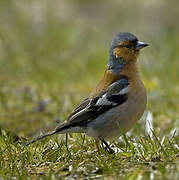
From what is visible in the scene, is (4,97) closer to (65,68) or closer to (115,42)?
(65,68)

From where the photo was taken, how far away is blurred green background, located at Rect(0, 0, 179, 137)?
316 inches

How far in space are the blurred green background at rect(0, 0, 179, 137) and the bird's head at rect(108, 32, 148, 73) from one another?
137 centimetres

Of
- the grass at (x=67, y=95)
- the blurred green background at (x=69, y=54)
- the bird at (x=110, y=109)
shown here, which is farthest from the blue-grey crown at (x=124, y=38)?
the blurred green background at (x=69, y=54)

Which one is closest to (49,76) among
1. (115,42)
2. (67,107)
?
(67,107)

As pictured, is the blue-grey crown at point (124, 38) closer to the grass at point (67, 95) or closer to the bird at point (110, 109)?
the bird at point (110, 109)

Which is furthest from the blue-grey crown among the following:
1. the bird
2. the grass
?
the grass

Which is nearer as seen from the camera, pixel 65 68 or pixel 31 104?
pixel 31 104

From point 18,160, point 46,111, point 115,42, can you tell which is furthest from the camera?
point 46,111

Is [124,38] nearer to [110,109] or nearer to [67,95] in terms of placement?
[110,109]

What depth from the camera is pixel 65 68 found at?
9992 mm

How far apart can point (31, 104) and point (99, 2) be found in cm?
815

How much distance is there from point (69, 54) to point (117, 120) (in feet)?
18.0

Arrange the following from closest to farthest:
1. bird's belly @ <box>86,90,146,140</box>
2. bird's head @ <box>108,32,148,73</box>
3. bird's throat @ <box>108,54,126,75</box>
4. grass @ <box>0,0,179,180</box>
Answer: grass @ <box>0,0,179,180</box>
bird's belly @ <box>86,90,146,140</box>
bird's throat @ <box>108,54,126,75</box>
bird's head @ <box>108,32,148,73</box>

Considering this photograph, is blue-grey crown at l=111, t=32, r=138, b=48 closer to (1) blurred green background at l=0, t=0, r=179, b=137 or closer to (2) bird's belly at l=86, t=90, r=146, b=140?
(2) bird's belly at l=86, t=90, r=146, b=140
